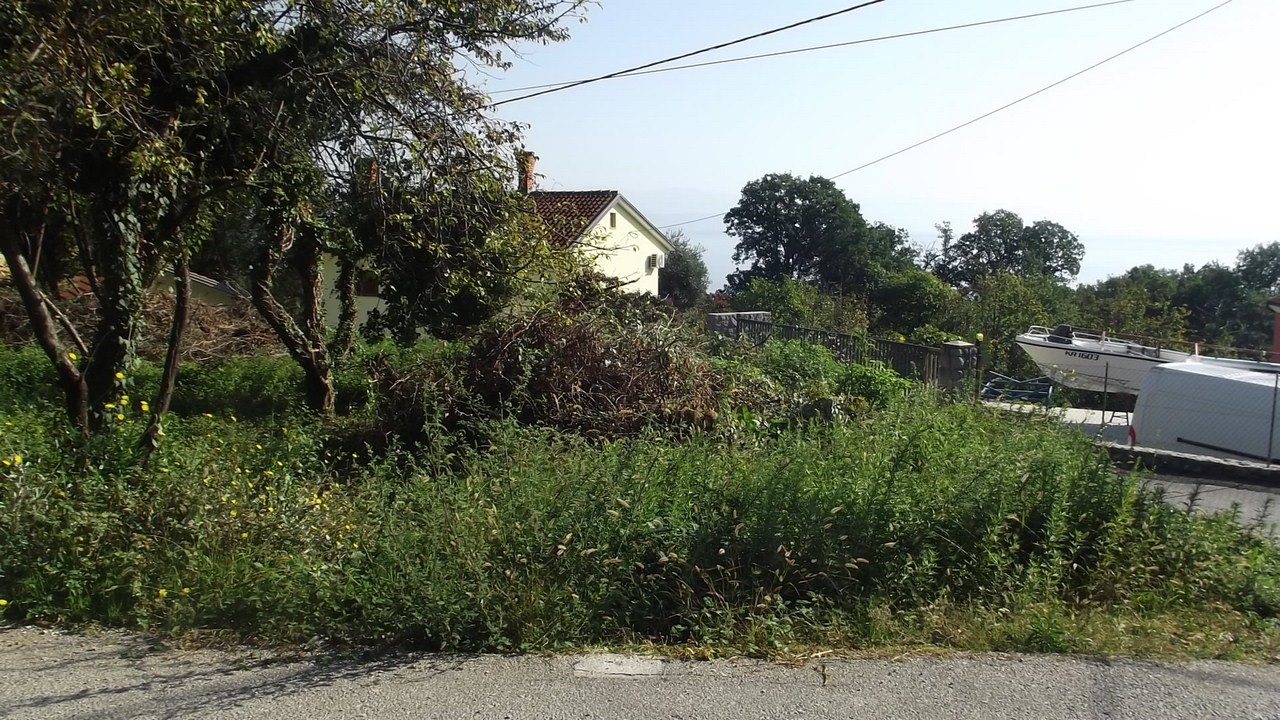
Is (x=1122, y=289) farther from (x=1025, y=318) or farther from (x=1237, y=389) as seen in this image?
(x=1237, y=389)

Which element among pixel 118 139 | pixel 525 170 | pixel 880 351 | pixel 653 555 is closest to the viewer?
pixel 653 555

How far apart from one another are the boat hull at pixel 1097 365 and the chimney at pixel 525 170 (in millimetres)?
15828

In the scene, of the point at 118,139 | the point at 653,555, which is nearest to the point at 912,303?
the point at 118,139

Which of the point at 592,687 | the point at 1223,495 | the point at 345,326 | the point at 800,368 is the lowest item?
the point at 592,687

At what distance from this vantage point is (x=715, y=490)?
552 centimetres

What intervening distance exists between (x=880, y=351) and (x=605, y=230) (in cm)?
615

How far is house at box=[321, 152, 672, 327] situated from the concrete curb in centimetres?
554

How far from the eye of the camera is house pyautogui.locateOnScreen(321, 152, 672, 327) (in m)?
10.6

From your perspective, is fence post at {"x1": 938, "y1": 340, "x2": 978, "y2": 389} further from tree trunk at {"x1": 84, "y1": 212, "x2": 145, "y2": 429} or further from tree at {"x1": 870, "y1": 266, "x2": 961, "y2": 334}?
tree at {"x1": 870, "y1": 266, "x2": 961, "y2": 334}

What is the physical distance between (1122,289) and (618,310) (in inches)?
1264

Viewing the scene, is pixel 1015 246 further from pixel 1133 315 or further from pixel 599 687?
pixel 599 687

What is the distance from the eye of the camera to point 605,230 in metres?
11.9

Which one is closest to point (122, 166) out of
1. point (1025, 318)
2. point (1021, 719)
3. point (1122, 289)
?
point (1021, 719)

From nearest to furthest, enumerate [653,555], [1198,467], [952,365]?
[653,555]
[1198,467]
[952,365]
